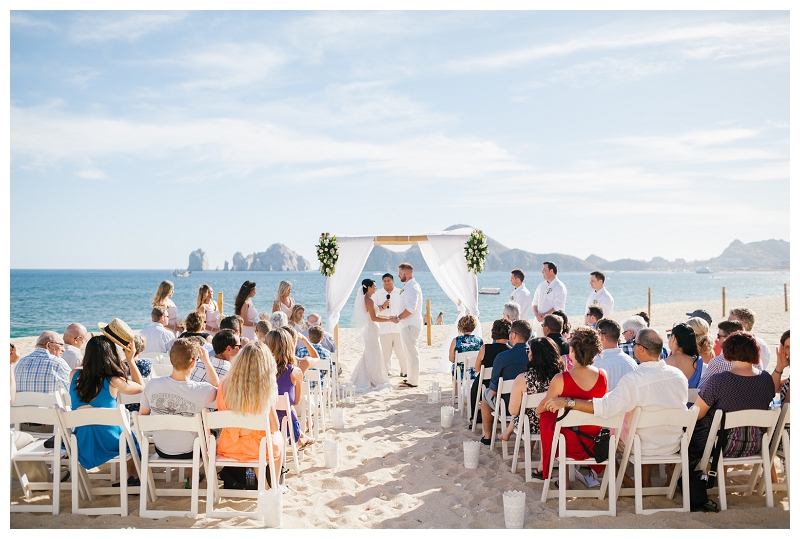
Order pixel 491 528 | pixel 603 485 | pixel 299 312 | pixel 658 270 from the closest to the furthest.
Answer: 1. pixel 491 528
2. pixel 603 485
3. pixel 299 312
4. pixel 658 270

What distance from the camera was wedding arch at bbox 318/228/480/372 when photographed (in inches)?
384

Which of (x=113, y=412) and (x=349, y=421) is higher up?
(x=113, y=412)

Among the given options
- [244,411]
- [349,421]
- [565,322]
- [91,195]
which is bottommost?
[349,421]

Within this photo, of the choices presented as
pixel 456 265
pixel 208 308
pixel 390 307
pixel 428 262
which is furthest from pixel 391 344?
pixel 208 308

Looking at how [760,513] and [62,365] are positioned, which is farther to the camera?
[62,365]

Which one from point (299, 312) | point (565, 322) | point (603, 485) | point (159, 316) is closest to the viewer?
point (603, 485)

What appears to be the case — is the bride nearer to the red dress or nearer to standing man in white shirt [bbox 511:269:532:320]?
standing man in white shirt [bbox 511:269:532:320]

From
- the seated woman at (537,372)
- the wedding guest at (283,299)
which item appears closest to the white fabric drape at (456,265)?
the wedding guest at (283,299)

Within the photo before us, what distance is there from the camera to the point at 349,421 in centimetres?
682

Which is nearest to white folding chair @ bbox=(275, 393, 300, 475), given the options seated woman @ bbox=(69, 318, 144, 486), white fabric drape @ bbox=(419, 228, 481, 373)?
seated woman @ bbox=(69, 318, 144, 486)

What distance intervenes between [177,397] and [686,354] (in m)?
4.02

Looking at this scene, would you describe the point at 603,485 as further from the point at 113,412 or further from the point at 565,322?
the point at 113,412

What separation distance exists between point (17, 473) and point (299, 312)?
3.73 metres

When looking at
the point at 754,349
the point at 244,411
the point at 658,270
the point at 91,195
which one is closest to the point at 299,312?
the point at 244,411
